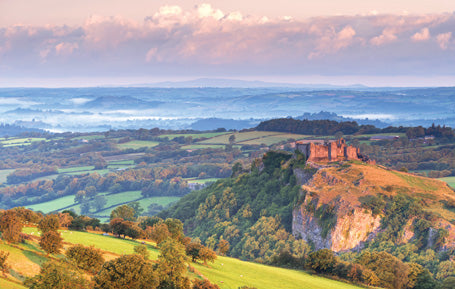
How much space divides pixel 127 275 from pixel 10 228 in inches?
634

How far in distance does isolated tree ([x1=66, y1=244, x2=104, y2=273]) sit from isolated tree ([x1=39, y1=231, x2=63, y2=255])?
10.8 feet

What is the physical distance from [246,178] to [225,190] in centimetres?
607

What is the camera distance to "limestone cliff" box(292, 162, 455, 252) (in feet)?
296

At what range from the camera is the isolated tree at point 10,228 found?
5584 centimetres

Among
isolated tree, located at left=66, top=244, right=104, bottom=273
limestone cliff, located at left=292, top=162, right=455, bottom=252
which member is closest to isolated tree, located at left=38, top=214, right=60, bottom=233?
isolated tree, located at left=66, top=244, right=104, bottom=273

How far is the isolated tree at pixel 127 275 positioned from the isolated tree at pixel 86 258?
14.1 ft

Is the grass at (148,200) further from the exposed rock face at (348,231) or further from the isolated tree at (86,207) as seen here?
the exposed rock face at (348,231)

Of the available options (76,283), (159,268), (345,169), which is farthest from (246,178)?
(76,283)

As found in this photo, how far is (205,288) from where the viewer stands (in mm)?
50562

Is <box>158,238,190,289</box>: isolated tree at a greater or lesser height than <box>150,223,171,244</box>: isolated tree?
greater

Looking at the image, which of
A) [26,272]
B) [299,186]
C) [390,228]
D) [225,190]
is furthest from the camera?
[225,190]

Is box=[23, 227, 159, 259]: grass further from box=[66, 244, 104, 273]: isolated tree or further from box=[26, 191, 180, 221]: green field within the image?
box=[26, 191, 180, 221]: green field

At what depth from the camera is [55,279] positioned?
42.2 meters

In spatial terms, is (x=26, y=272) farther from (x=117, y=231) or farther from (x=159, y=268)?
(x=117, y=231)
